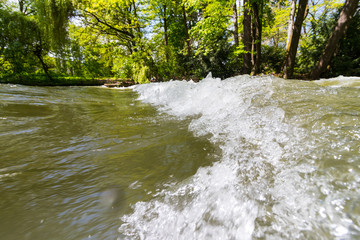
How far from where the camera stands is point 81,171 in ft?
4.36

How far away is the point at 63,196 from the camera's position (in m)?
1.07

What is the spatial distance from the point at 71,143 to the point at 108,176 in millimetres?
911

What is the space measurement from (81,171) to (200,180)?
967 mm

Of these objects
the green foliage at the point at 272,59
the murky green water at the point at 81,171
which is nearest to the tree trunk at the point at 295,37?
the green foliage at the point at 272,59

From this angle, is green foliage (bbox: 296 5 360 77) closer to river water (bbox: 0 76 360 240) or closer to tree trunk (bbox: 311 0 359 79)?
tree trunk (bbox: 311 0 359 79)

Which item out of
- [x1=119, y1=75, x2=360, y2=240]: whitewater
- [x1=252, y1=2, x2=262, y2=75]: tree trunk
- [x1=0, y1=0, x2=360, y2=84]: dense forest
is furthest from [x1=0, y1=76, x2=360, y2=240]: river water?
[x1=0, y1=0, x2=360, y2=84]: dense forest

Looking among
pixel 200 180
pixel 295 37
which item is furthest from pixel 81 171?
pixel 295 37

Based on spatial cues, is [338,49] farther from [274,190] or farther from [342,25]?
[274,190]

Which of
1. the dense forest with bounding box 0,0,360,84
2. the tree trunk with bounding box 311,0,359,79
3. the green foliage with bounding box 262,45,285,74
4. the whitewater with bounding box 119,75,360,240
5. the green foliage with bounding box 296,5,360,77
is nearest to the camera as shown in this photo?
the whitewater with bounding box 119,75,360,240

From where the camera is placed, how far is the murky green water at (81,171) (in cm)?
88

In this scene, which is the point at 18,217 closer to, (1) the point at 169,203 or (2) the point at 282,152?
(1) the point at 169,203

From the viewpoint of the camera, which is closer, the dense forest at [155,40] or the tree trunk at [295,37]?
the tree trunk at [295,37]

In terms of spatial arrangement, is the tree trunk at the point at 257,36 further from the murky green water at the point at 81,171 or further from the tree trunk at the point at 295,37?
the murky green water at the point at 81,171

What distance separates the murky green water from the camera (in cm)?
88
